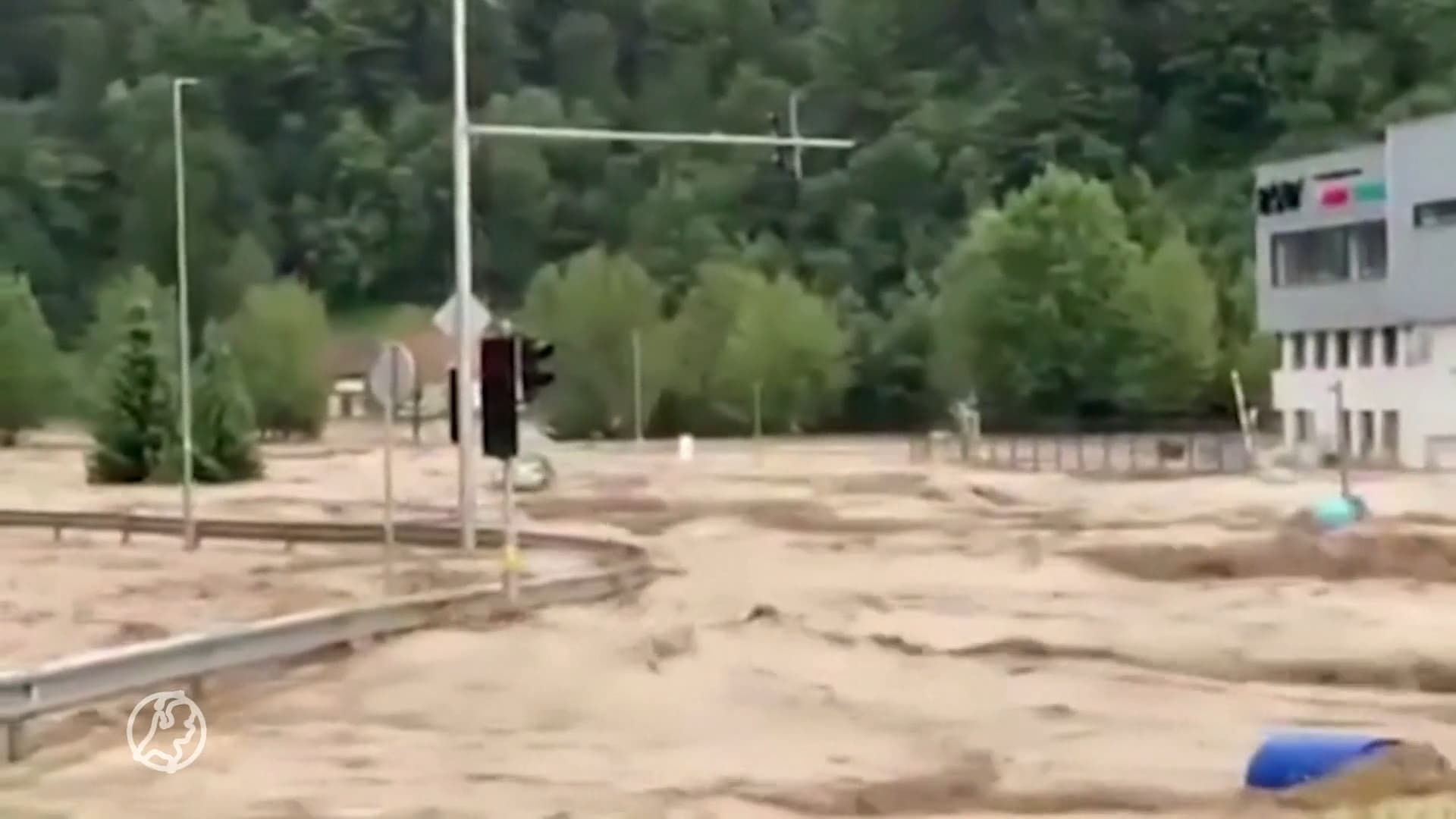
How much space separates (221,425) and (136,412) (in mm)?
2257

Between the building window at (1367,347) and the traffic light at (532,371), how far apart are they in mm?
51036

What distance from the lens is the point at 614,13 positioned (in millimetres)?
189375

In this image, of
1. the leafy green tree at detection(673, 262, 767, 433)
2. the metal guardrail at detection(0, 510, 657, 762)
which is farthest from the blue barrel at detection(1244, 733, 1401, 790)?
the leafy green tree at detection(673, 262, 767, 433)

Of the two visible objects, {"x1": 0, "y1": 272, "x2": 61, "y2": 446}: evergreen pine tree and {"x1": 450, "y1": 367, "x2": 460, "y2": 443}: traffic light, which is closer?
{"x1": 450, "y1": 367, "x2": 460, "y2": 443}: traffic light

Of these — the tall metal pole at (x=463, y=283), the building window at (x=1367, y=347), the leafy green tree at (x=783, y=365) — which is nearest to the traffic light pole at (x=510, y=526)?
the tall metal pole at (x=463, y=283)

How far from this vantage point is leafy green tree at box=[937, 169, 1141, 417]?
337 feet

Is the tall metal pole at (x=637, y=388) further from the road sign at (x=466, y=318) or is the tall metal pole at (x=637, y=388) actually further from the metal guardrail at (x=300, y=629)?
the road sign at (x=466, y=318)

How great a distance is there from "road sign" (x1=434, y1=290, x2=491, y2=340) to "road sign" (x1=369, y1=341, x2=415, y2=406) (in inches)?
207

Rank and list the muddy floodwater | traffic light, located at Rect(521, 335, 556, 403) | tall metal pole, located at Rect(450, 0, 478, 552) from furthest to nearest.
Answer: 1. tall metal pole, located at Rect(450, 0, 478, 552)
2. traffic light, located at Rect(521, 335, 556, 403)
3. the muddy floodwater

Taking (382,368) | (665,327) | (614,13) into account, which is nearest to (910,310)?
(665,327)

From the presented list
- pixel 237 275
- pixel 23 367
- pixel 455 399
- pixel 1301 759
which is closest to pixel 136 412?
pixel 455 399

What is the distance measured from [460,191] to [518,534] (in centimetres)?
876

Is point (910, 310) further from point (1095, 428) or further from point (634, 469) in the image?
point (634, 469)

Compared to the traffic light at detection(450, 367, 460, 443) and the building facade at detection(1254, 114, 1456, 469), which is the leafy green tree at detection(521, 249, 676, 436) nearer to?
the building facade at detection(1254, 114, 1456, 469)
